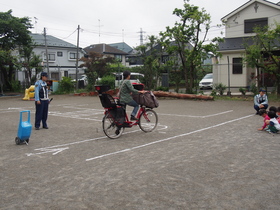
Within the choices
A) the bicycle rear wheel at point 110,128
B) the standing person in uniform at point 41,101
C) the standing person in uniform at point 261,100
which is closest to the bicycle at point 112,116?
the bicycle rear wheel at point 110,128

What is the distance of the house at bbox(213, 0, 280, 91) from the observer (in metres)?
24.0

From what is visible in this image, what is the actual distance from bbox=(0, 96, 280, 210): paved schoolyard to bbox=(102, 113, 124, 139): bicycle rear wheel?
0.63 ft

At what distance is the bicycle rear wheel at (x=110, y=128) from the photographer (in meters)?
7.74

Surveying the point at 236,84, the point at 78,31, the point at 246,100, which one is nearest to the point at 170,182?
the point at 246,100

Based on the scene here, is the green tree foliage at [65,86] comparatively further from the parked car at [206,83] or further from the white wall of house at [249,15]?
the white wall of house at [249,15]

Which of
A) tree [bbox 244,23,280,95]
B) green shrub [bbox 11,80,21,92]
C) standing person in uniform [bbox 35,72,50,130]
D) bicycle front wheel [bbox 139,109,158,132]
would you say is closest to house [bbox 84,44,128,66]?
green shrub [bbox 11,80,21,92]

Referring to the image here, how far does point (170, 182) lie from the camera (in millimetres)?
4465

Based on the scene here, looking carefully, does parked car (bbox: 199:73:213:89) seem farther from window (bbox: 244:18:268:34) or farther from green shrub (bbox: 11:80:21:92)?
green shrub (bbox: 11:80:21:92)

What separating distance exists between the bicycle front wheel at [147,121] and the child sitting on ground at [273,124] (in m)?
3.04

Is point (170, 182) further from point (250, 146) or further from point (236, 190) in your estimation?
point (250, 146)

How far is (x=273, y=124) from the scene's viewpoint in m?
7.96

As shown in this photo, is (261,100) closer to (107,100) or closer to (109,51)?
(107,100)

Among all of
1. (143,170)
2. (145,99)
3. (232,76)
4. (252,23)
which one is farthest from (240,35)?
(143,170)

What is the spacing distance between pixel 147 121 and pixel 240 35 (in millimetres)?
19800
